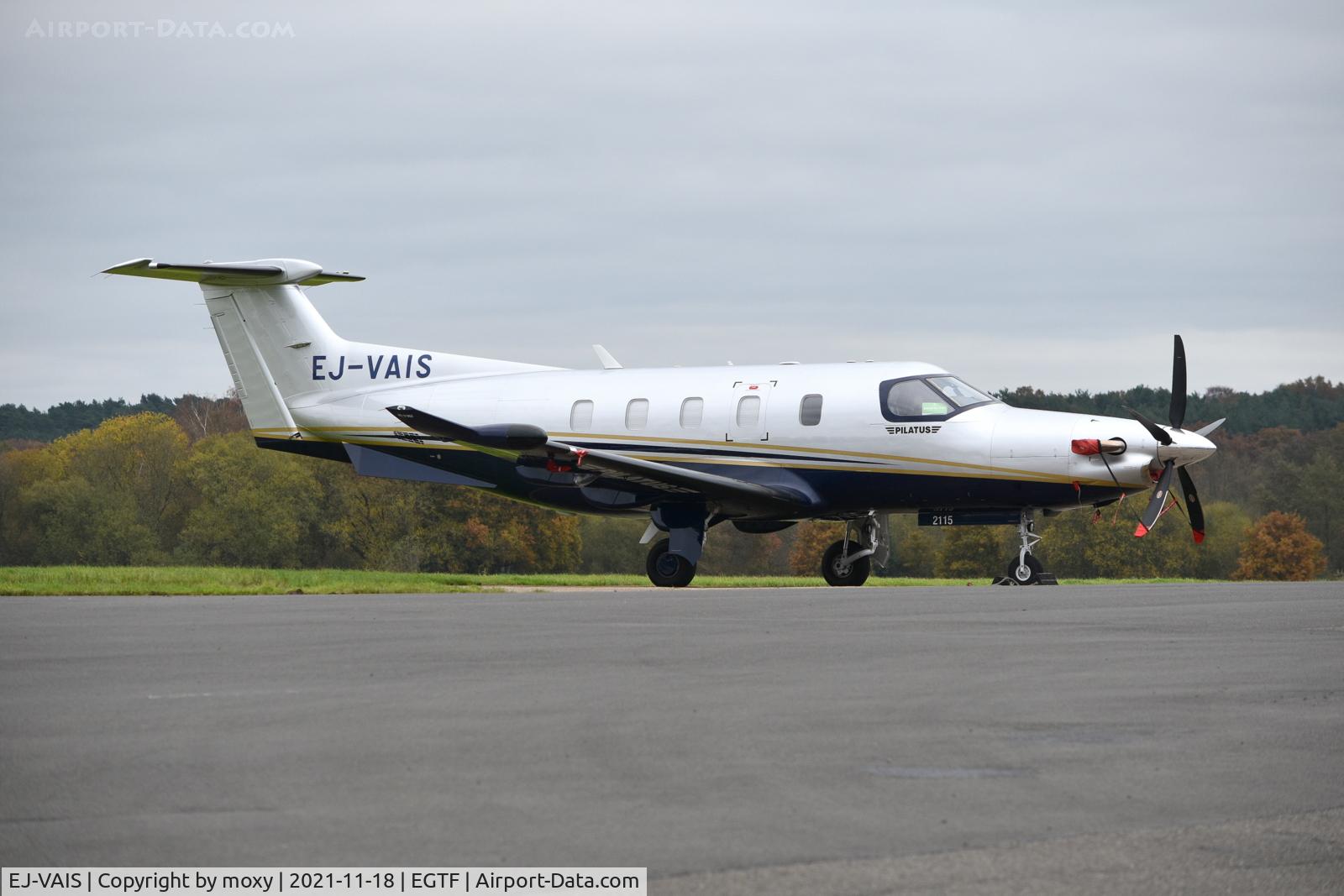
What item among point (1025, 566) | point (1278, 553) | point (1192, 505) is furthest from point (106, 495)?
point (1278, 553)

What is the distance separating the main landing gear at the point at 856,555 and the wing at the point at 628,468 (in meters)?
1.73

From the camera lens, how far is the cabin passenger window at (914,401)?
938 inches

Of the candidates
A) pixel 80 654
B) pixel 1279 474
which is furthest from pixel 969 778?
pixel 1279 474

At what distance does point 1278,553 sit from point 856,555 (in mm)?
77944

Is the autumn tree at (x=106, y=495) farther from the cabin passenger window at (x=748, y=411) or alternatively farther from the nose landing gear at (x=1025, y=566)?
the nose landing gear at (x=1025, y=566)

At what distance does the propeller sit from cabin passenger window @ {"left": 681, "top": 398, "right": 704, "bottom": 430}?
6458mm

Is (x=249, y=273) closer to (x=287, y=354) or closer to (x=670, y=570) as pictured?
(x=287, y=354)

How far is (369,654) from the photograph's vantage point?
10.7 m

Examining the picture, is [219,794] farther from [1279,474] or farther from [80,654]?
[1279,474]

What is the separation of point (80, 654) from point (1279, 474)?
109 metres

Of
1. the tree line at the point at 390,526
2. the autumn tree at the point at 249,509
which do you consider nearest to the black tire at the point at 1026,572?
the tree line at the point at 390,526

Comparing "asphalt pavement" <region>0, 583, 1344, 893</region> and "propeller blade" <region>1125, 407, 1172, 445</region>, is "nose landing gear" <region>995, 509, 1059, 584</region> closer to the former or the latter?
"propeller blade" <region>1125, 407, 1172, 445</region>

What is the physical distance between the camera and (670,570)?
2481 centimetres

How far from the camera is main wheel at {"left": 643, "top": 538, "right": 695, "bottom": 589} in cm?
2472
